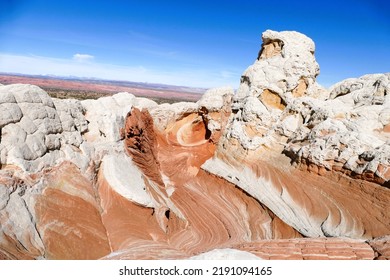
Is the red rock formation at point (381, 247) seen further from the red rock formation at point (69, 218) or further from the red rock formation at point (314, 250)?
the red rock formation at point (69, 218)

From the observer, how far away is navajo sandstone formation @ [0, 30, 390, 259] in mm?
5090

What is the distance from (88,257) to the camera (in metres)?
5.32

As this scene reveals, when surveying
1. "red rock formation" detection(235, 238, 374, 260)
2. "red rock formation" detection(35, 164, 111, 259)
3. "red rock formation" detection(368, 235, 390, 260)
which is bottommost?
"red rock formation" detection(35, 164, 111, 259)

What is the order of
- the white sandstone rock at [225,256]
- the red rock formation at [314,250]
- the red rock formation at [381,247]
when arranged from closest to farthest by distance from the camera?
the white sandstone rock at [225,256] → the red rock formation at [381,247] → the red rock formation at [314,250]

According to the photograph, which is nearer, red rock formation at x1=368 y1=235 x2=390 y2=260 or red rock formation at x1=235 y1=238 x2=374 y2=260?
red rock formation at x1=368 y1=235 x2=390 y2=260

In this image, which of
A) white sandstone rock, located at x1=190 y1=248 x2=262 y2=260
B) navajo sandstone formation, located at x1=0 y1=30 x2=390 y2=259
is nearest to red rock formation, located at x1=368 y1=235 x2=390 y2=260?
navajo sandstone formation, located at x1=0 y1=30 x2=390 y2=259

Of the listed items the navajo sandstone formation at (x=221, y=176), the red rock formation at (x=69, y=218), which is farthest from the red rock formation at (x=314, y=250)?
the red rock formation at (x=69, y=218)

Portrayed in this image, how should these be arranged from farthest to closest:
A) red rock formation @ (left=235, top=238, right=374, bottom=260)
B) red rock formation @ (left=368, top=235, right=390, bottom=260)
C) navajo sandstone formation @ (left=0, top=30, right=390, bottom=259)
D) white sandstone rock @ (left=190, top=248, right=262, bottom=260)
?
navajo sandstone formation @ (left=0, top=30, right=390, bottom=259)
red rock formation @ (left=235, top=238, right=374, bottom=260)
red rock formation @ (left=368, top=235, right=390, bottom=260)
white sandstone rock @ (left=190, top=248, right=262, bottom=260)

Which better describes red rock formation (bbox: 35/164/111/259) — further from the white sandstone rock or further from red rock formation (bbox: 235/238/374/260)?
red rock formation (bbox: 235/238/374/260)

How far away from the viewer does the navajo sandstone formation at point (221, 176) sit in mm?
5090

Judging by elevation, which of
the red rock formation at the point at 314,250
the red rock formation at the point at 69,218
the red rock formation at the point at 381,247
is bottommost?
the red rock formation at the point at 69,218

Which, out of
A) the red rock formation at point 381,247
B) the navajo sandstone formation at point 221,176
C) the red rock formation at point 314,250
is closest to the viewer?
the red rock formation at point 381,247

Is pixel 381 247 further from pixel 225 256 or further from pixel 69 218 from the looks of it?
pixel 69 218

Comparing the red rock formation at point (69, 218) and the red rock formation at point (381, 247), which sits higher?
the red rock formation at point (381, 247)
